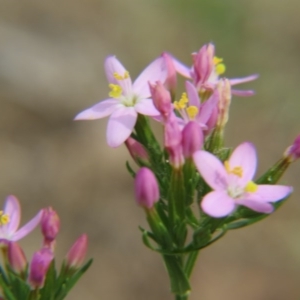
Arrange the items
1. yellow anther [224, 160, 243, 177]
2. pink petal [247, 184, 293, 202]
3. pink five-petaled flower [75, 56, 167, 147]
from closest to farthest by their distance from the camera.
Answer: pink petal [247, 184, 293, 202] < yellow anther [224, 160, 243, 177] < pink five-petaled flower [75, 56, 167, 147]

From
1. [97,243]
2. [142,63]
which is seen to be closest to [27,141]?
[97,243]

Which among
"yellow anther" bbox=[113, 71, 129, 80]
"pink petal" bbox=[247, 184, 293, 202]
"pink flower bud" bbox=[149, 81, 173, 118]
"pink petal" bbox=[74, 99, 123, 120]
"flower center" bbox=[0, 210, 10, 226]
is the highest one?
"yellow anther" bbox=[113, 71, 129, 80]

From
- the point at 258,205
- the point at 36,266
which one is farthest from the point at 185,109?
the point at 36,266

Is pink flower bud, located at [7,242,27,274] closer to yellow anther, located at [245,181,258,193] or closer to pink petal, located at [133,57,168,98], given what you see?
pink petal, located at [133,57,168,98]

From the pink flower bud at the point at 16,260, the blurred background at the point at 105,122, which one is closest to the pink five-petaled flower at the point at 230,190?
the pink flower bud at the point at 16,260

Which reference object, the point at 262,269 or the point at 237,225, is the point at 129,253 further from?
the point at 237,225

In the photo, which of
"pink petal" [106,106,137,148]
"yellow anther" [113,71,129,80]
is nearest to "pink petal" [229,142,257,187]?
"pink petal" [106,106,137,148]

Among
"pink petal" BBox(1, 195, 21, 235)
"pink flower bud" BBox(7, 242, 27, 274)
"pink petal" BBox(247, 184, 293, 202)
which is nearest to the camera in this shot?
"pink petal" BBox(247, 184, 293, 202)

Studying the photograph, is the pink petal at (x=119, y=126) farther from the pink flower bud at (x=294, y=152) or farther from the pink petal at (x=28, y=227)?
the pink flower bud at (x=294, y=152)
